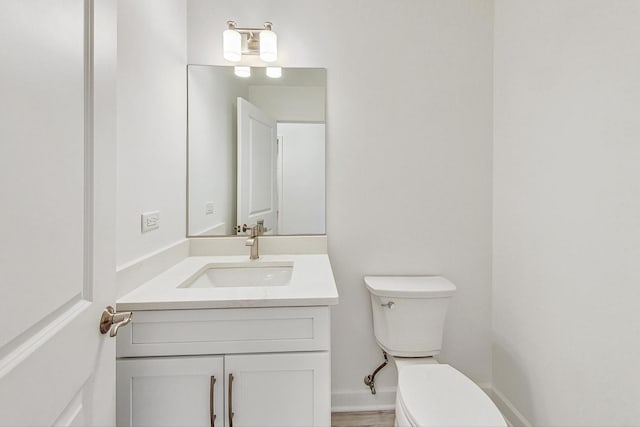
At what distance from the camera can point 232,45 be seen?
1659mm

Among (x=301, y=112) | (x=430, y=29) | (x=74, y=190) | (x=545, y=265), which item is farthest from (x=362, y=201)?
(x=74, y=190)

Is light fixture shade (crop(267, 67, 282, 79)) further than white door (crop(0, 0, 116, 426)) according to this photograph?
Yes

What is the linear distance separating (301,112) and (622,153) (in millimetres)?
1351

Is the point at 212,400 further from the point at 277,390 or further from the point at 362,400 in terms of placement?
the point at 362,400

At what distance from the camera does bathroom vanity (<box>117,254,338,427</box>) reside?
1.04 metres

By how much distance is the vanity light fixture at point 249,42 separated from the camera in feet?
5.44

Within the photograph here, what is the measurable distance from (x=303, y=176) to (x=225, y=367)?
1.03m

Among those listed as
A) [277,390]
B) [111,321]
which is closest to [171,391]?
[277,390]

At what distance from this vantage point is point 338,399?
179cm

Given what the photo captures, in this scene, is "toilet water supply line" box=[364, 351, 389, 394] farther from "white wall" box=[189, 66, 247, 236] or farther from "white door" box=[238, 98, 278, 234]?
"white wall" box=[189, 66, 247, 236]

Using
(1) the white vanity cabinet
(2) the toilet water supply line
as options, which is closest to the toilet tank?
(2) the toilet water supply line

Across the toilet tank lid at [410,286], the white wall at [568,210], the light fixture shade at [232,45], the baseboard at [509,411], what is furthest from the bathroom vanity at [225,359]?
the light fixture shade at [232,45]

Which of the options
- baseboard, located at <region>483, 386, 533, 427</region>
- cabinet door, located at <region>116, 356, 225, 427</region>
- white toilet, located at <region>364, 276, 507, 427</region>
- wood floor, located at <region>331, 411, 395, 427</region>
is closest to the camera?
cabinet door, located at <region>116, 356, 225, 427</region>

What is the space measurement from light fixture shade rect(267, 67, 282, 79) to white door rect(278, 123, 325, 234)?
25 cm
